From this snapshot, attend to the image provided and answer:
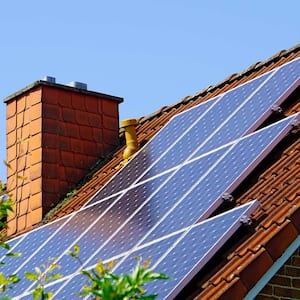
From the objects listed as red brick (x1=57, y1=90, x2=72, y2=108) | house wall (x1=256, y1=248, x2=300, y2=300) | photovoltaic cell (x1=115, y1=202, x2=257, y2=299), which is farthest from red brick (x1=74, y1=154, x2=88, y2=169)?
house wall (x1=256, y1=248, x2=300, y2=300)

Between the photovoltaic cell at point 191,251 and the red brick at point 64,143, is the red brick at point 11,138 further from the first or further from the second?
the photovoltaic cell at point 191,251

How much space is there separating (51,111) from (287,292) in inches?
304

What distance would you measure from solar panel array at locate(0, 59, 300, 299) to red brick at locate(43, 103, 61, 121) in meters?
2.54

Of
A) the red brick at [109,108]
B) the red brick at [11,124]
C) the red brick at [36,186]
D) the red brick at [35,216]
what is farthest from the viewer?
the red brick at [109,108]

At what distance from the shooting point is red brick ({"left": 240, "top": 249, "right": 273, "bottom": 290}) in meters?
11.4

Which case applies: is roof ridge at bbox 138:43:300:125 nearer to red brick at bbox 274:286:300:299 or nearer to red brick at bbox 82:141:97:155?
red brick at bbox 82:141:97:155

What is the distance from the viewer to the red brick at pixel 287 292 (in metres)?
11.8

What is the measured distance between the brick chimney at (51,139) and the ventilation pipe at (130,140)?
1.39 meters

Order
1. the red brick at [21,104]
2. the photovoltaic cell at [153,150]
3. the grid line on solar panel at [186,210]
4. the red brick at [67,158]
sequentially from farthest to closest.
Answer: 1. the red brick at [21,104]
2. the red brick at [67,158]
3. the photovoltaic cell at [153,150]
4. the grid line on solar panel at [186,210]

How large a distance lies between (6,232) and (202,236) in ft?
22.9

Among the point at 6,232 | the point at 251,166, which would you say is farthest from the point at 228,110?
the point at 6,232

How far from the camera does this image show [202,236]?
12094 millimetres

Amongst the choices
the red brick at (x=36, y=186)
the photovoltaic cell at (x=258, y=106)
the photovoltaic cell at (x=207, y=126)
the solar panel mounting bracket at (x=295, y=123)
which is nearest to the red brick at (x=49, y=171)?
the red brick at (x=36, y=186)

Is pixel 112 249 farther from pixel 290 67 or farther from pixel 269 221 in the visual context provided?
pixel 290 67
